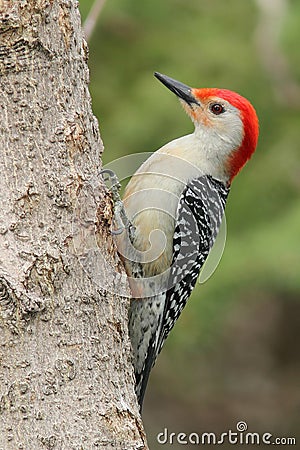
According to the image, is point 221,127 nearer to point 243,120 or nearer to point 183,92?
point 243,120

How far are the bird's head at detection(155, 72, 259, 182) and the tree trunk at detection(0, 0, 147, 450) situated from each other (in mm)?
1493

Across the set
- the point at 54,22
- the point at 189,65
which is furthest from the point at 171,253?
the point at 189,65

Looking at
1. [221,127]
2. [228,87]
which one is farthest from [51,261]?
[228,87]

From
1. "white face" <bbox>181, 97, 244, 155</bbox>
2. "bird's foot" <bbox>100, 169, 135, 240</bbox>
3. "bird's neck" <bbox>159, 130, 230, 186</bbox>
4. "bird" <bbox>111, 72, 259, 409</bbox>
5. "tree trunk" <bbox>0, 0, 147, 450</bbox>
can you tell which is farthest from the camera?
"white face" <bbox>181, 97, 244, 155</bbox>

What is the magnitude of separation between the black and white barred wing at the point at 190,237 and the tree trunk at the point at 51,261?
42.3 inches

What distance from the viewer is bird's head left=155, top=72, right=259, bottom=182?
4.38m

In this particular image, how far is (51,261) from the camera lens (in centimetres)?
286

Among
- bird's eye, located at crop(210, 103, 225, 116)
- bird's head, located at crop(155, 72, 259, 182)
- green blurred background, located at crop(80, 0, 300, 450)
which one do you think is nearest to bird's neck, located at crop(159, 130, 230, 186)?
bird's head, located at crop(155, 72, 259, 182)

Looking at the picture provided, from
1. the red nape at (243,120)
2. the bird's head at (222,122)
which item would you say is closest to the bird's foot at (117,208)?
the bird's head at (222,122)

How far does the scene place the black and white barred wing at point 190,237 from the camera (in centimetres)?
405

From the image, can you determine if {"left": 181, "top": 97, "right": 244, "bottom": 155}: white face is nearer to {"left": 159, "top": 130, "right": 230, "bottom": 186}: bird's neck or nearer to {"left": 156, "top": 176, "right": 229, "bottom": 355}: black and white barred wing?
{"left": 159, "top": 130, "right": 230, "bottom": 186}: bird's neck

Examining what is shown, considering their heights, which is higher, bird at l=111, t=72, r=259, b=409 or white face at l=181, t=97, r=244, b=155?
white face at l=181, t=97, r=244, b=155

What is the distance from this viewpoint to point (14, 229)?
9.31 feet

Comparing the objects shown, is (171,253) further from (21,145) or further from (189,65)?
(189,65)
